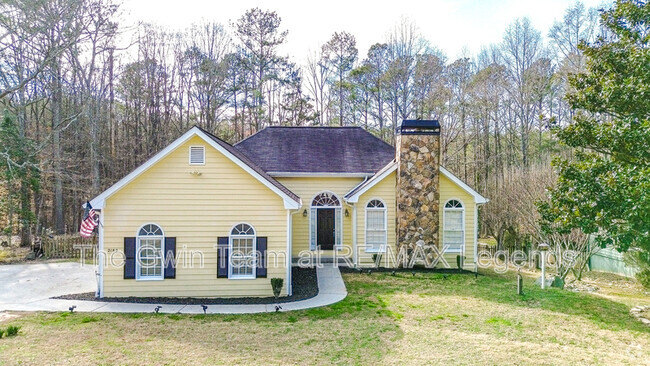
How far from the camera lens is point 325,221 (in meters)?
15.7

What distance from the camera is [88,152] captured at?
23.4m

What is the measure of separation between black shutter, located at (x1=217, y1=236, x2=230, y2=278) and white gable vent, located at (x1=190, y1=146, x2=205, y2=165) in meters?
2.27

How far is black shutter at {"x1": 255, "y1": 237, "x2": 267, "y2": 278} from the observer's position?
10367mm

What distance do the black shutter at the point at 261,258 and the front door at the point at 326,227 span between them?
5.45 m

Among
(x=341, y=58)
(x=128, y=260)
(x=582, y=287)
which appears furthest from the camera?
(x=341, y=58)

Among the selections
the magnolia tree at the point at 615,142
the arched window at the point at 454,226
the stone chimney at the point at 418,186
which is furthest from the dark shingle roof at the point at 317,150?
the magnolia tree at the point at 615,142

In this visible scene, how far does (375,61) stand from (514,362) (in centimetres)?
2462

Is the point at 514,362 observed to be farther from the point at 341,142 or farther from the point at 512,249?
the point at 512,249

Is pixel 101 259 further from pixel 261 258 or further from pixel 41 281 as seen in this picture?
pixel 261 258

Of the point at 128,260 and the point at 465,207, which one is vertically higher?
the point at 465,207

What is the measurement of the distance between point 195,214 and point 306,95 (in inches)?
802

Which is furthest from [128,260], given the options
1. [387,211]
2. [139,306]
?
[387,211]

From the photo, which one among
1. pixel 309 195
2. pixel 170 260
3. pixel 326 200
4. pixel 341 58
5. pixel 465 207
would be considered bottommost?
pixel 170 260

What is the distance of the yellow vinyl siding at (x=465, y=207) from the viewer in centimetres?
1405
